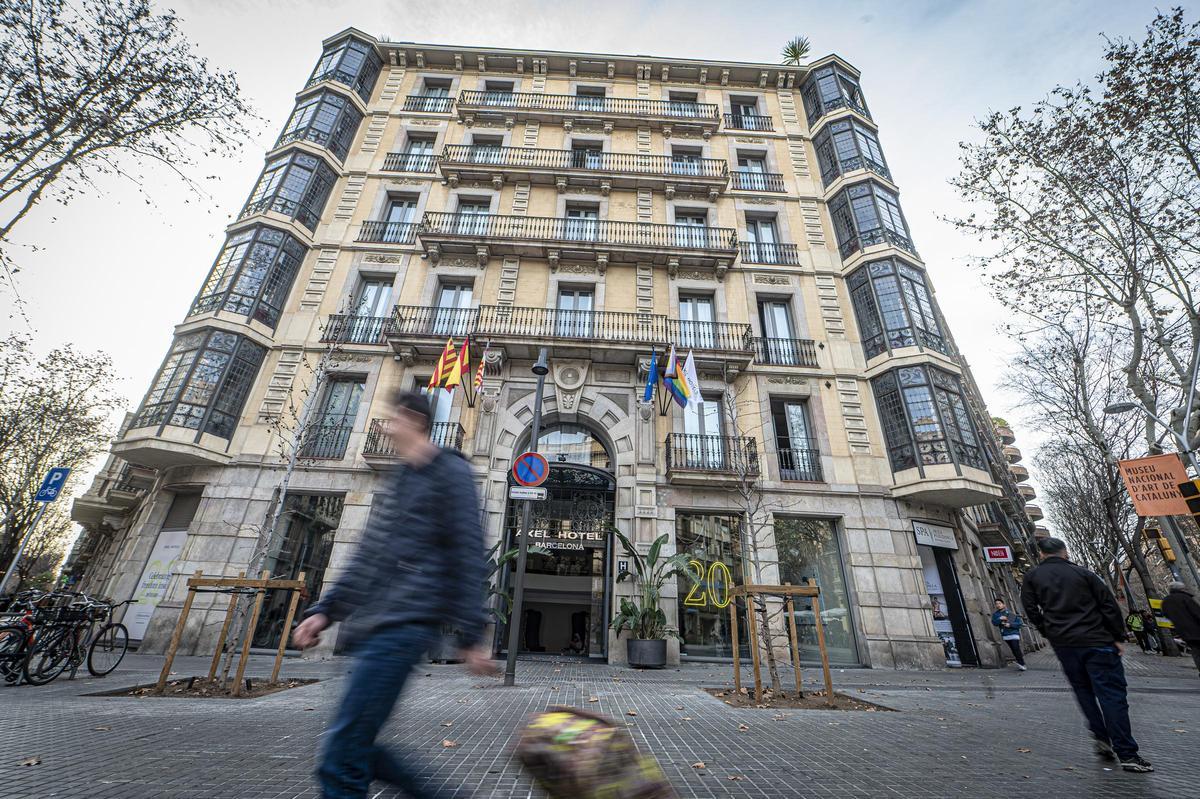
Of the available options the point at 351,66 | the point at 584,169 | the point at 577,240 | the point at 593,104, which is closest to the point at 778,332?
the point at 577,240

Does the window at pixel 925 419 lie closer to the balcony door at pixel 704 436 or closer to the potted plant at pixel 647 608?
the balcony door at pixel 704 436

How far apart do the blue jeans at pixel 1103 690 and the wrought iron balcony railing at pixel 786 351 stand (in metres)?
10.8

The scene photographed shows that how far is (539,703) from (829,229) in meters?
17.3

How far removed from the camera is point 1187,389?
1129 centimetres

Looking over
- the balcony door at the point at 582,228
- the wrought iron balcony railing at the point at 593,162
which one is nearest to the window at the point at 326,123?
the wrought iron balcony railing at the point at 593,162

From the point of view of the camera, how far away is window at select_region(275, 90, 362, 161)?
671 inches

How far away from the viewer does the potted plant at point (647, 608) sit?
10.1 meters

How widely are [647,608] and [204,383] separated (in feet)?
42.4

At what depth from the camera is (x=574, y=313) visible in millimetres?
14758

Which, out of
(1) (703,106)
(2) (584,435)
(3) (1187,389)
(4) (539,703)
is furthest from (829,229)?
(4) (539,703)

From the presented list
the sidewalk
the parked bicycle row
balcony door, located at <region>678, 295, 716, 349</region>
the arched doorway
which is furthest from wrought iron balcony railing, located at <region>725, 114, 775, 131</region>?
the parked bicycle row

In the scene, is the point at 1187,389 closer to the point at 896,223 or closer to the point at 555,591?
the point at 896,223

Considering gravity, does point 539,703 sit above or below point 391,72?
below

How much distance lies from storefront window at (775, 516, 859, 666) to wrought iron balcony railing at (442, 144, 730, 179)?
1269cm
